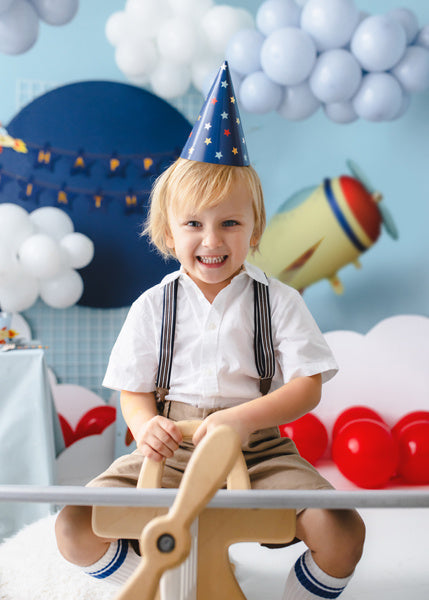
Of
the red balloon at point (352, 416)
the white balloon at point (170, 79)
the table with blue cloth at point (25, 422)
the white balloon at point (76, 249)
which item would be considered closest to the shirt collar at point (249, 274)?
the table with blue cloth at point (25, 422)

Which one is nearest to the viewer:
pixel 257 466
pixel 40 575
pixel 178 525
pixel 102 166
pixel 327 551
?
pixel 178 525

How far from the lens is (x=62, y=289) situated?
2336mm

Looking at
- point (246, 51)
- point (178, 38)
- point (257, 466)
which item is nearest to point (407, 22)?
point (246, 51)

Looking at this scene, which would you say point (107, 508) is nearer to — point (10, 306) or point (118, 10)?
point (10, 306)

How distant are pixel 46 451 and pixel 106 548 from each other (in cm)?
99

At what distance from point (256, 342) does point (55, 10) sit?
1.71 m

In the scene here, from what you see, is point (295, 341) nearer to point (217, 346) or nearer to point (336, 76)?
point (217, 346)

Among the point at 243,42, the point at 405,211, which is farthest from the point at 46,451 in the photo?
the point at 405,211

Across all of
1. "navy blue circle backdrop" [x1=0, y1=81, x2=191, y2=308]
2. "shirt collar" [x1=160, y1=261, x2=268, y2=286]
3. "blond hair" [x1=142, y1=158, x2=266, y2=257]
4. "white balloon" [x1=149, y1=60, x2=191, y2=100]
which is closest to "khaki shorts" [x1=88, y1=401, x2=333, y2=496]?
"shirt collar" [x1=160, y1=261, x2=268, y2=286]

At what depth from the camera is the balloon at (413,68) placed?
6.96 feet

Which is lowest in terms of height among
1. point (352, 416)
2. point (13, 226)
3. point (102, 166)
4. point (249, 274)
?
point (352, 416)

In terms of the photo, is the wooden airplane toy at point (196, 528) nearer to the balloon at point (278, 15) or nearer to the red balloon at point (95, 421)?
the red balloon at point (95, 421)

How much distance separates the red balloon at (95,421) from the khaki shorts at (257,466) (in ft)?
4.69

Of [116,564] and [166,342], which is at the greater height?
[166,342]
